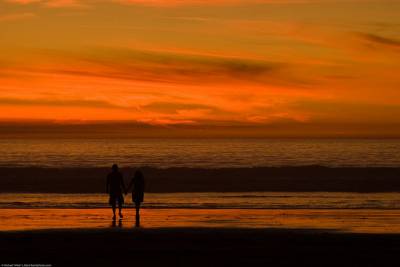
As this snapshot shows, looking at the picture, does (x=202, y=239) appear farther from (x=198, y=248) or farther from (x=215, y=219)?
(x=215, y=219)

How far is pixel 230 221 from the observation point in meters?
21.6

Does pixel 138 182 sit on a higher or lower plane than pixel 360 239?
higher

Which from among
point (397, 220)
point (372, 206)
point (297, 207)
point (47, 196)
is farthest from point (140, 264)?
point (47, 196)

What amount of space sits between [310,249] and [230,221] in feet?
20.9

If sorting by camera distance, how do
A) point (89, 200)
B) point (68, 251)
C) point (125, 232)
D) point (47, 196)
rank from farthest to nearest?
point (47, 196) → point (89, 200) → point (125, 232) → point (68, 251)

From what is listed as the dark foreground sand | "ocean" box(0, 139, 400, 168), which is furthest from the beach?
"ocean" box(0, 139, 400, 168)

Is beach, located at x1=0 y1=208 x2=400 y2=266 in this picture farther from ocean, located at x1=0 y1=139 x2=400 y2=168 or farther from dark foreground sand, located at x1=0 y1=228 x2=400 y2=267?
ocean, located at x1=0 y1=139 x2=400 y2=168

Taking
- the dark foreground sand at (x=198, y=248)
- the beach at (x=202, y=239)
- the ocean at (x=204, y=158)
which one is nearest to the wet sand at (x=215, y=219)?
the beach at (x=202, y=239)

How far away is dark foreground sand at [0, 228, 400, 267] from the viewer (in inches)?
546

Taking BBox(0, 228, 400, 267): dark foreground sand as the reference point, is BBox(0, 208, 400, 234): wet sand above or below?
above

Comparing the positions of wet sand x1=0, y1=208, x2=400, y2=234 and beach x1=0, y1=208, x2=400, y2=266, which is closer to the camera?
beach x1=0, y1=208, x2=400, y2=266

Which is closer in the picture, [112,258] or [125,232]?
[112,258]

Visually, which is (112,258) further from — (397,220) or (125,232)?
(397,220)

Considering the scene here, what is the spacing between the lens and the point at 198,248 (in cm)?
1553
